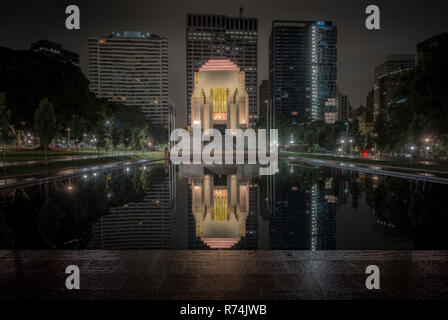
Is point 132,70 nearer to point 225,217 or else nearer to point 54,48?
point 54,48

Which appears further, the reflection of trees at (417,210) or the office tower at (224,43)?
the office tower at (224,43)

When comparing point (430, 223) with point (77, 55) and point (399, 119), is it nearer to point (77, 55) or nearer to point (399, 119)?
point (399, 119)

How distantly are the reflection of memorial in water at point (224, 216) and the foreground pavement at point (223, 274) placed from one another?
5.62 feet

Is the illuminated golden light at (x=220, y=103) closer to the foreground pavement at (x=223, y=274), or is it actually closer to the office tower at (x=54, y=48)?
the foreground pavement at (x=223, y=274)

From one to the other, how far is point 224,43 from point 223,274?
18444 cm

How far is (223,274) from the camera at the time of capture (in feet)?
16.4

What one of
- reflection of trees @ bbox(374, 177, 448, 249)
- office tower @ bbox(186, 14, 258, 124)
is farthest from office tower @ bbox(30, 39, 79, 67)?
reflection of trees @ bbox(374, 177, 448, 249)

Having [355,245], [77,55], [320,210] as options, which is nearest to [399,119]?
[320,210]

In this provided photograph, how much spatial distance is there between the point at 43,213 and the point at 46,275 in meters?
6.12

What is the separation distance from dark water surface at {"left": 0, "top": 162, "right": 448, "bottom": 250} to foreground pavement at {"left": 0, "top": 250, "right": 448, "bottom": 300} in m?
1.32

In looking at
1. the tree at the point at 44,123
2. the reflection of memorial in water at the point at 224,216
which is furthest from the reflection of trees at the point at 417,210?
the tree at the point at 44,123

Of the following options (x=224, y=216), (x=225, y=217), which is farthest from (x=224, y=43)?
(x=225, y=217)

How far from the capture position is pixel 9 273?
5.04 m

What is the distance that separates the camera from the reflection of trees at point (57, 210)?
25.1 ft
